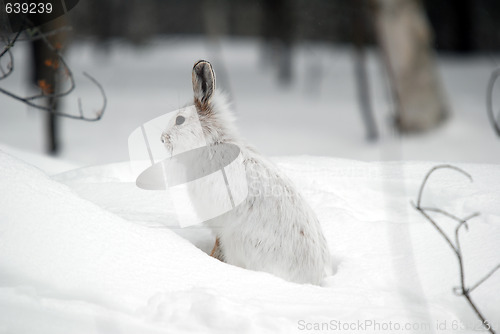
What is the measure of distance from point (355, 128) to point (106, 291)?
27.3 feet

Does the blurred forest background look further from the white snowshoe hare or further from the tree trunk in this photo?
the white snowshoe hare

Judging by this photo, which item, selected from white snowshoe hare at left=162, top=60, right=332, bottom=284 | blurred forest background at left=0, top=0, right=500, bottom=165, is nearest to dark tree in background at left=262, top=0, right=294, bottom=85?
blurred forest background at left=0, top=0, right=500, bottom=165

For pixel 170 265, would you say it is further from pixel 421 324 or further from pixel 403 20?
pixel 403 20

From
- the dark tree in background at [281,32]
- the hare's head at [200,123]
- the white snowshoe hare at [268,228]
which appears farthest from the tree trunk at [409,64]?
the dark tree in background at [281,32]

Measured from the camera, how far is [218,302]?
1.70m

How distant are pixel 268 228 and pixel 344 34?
1086 centimetres

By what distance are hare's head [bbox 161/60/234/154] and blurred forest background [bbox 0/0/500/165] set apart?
1769mm

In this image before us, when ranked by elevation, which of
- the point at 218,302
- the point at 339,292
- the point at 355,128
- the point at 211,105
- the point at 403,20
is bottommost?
the point at 355,128

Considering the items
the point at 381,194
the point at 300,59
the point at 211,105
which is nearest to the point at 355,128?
the point at 381,194

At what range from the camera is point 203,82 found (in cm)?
A: 237

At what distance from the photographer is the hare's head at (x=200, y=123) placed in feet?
7.75

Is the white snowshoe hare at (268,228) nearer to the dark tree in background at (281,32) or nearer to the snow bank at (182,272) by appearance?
the snow bank at (182,272)

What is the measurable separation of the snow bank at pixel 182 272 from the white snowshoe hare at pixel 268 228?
0.52 feet

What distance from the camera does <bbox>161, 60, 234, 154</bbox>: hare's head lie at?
2.36m
